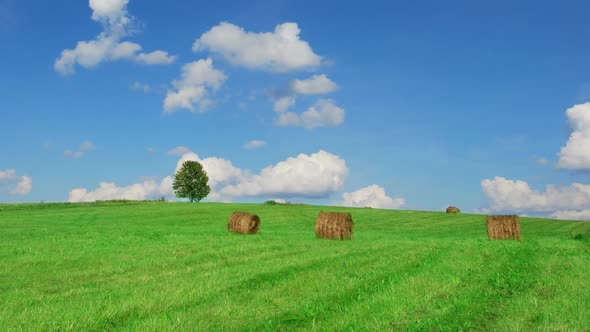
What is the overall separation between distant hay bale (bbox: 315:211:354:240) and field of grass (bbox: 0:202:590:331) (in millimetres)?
5390

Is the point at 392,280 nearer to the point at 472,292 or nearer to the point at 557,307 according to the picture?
the point at 472,292

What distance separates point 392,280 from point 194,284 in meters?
4.66

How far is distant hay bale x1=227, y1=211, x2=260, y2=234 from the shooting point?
30828 millimetres

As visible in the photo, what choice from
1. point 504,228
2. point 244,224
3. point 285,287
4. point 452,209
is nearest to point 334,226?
point 244,224

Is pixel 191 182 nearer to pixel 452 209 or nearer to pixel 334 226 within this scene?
pixel 452 209

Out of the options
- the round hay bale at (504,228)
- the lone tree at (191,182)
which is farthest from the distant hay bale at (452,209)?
the lone tree at (191,182)

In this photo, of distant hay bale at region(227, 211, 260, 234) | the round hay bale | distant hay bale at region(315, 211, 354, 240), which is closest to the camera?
distant hay bale at region(315, 211, 354, 240)

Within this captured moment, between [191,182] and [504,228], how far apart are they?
76.9m

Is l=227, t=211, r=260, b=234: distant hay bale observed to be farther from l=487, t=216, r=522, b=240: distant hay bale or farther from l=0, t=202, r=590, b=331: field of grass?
l=487, t=216, r=522, b=240: distant hay bale

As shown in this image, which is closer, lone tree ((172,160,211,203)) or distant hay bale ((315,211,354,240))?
distant hay bale ((315,211,354,240))

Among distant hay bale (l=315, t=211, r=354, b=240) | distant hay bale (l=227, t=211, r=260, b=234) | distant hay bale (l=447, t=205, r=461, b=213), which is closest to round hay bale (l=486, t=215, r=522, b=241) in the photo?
distant hay bale (l=315, t=211, r=354, b=240)

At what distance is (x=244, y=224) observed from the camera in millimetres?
30938

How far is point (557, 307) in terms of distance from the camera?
10.5 m

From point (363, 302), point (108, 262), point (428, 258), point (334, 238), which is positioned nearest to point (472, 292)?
point (363, 302)
